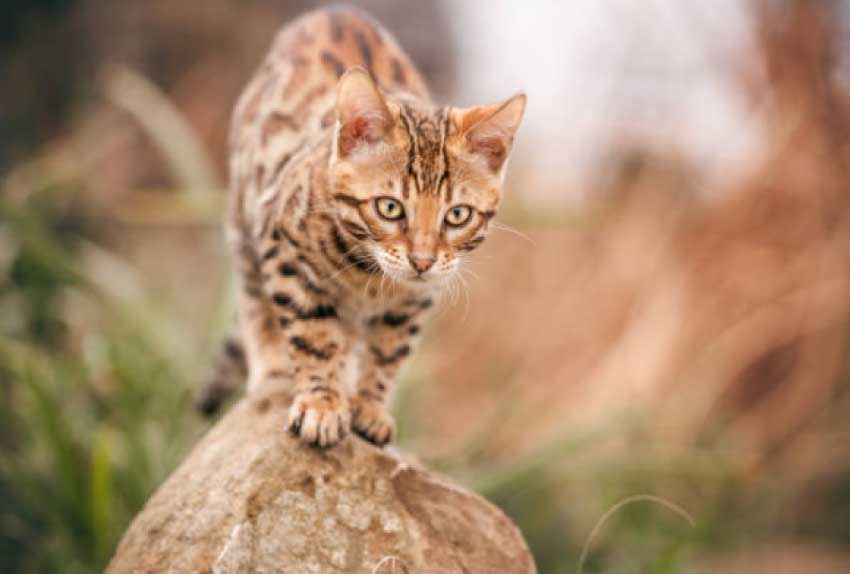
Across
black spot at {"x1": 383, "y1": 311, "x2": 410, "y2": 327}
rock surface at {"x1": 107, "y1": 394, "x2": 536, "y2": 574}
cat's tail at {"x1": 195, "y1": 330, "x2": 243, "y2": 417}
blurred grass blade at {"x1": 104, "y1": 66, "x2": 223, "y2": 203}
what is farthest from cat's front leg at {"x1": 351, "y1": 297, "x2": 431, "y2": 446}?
blurred grass blade at {"x1": 104, "y1": 66, "x2": 223, "y2": 203}

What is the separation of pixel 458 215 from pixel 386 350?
0.50 meters

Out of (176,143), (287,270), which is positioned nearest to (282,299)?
(287,270)

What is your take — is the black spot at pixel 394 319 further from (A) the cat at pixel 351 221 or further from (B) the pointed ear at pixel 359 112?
(B) the pointed ear at pixel 359 112

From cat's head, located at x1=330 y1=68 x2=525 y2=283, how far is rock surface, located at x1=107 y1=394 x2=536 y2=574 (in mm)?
476

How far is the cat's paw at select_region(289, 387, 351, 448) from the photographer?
2043 mm

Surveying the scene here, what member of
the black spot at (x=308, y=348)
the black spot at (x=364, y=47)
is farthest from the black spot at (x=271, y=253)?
the black spot at (x=364, y=47)

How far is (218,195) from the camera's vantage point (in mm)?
4008

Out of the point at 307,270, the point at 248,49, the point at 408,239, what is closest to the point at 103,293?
the point at 307,270

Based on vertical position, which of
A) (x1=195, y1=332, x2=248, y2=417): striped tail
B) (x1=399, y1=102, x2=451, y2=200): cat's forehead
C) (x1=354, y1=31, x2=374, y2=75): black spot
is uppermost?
(x1=354, y1=31, x2=374, y2=75): black spot

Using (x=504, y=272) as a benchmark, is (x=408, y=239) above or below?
above

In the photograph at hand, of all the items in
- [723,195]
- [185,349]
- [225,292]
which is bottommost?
[185,349]

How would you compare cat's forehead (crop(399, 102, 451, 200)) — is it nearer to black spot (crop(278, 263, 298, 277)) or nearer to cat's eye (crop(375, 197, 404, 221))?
cat's eye (crop(375, 197, 404, 221))

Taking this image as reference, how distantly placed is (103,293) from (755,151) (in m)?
3.92

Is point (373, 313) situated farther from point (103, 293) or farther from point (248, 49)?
point (248, 49)
